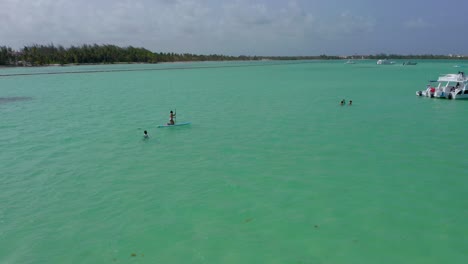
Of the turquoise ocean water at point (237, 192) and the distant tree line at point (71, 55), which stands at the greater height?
the distant tree line at point (71, 55)

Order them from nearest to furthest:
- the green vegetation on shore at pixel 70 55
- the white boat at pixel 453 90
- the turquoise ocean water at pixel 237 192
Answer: the turquoise ocean water at pixel 237 192 < the white boat at pixel 453 90 < the green vegetation on shore at pixel 70 55

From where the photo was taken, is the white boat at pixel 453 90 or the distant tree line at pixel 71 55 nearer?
the white boat at pixel 453 90

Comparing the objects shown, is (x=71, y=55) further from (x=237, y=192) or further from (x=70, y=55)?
(x=237, y=192)

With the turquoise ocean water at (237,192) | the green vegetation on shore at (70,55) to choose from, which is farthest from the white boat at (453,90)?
the green vegetation on shore at (70,55)

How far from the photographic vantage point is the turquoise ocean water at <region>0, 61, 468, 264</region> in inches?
387

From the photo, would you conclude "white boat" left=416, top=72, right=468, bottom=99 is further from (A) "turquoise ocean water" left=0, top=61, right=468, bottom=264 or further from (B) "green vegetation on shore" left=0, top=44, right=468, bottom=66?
(B) "green vegetation on shore" left=0, top=44, right=468, bottom=66

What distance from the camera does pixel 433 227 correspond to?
10.8 meters

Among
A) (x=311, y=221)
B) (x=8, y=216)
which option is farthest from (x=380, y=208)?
(x=8, y=216)

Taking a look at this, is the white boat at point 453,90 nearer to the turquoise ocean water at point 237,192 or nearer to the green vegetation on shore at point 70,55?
the turquoise ocean water at point 237,192

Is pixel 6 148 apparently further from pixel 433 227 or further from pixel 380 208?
pixel 433 227

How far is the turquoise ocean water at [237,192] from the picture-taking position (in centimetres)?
983

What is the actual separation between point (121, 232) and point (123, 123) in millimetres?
17750

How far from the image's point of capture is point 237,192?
13.5m

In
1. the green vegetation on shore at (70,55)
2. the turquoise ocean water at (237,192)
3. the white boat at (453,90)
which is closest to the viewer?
the turquoise ocean water at (237,192)
